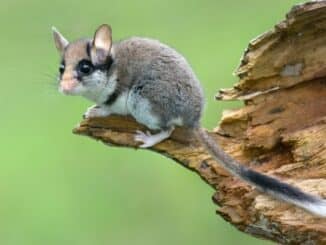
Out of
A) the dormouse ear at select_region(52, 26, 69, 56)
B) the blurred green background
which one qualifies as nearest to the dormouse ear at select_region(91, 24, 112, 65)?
the dormouse ear at select_region(52, 26, 69, 56)

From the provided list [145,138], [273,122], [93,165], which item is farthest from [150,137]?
[93,165]

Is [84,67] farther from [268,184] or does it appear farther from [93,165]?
[93,165]

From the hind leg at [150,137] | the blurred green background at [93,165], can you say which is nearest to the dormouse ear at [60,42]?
the hind leg at [150,137]

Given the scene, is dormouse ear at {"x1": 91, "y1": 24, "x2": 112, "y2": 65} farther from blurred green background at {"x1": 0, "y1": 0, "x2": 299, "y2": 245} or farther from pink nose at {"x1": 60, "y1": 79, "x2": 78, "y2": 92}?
blurred green background at {"x1": 0, "y1": 0, "x2": 299, "y2": 245}

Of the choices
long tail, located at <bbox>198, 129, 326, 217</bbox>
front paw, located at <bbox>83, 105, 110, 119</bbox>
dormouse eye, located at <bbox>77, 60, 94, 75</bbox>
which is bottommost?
long tail, located at <bbox>198, 129, 326, 217</bbox>

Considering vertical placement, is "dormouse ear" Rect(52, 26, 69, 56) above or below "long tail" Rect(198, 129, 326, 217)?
above

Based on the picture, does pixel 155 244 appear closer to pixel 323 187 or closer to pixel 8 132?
pixel 8 132
